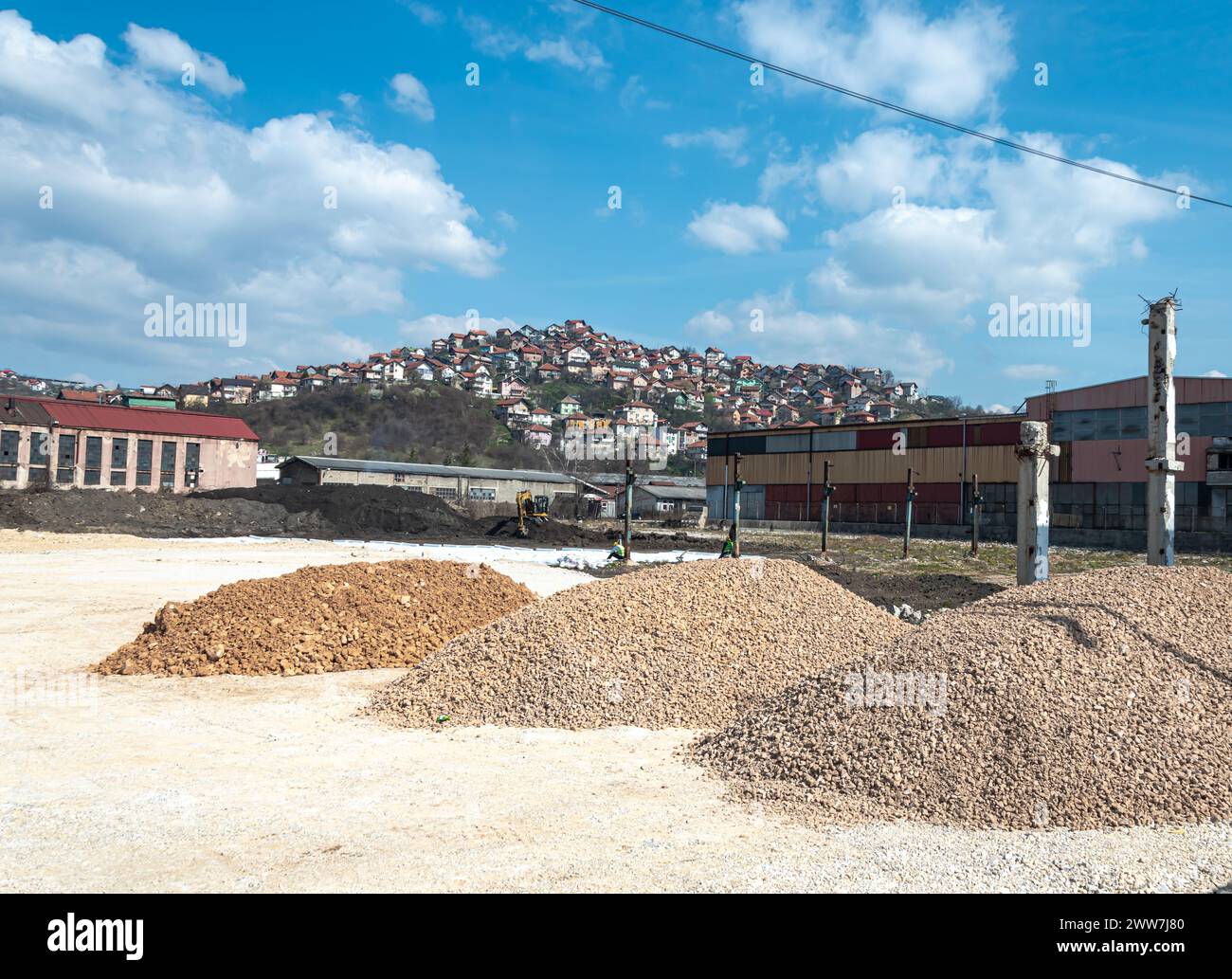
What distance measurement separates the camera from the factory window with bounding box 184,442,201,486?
5941 cm

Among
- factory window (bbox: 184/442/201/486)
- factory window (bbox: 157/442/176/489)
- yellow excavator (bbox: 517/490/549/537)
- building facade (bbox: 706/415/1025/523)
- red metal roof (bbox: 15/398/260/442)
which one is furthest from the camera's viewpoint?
factory window (bbox: 184/442/201/486)

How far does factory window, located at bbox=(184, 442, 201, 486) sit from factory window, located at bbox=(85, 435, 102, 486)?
16.7ft

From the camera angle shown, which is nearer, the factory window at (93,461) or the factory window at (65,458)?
the factory window at (65,458)

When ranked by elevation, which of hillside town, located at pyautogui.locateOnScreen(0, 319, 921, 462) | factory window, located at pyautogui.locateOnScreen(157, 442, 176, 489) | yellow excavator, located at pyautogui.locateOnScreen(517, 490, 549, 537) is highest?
hillside town, located at pyautogui.locateOnScreen(0, 319, 921, 462)

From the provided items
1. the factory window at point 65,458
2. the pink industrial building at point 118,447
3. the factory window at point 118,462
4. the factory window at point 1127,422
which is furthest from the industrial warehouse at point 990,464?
the factory window at point 65,458

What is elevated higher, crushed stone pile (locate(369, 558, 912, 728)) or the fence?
the fence

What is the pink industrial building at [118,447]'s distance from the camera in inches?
2088

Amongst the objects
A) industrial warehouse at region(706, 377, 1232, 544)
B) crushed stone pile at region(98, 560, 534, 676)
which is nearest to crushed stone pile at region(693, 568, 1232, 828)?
crushed stone pile at region(98, 560, 534, 676)

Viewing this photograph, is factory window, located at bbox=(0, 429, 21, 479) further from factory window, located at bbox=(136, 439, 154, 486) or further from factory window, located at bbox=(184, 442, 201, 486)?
factory window, located at bbox=(184, 442, 201, 486)

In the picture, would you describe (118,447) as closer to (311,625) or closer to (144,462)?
(144,462)

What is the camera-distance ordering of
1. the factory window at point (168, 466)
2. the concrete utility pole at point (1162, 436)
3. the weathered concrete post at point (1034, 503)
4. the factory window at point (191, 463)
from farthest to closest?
the factory window at point (191, 463), the factory window at point (168, 466), the weathered concrete post at point (1034, 503), the concrete utility pole at point (1162, 436)

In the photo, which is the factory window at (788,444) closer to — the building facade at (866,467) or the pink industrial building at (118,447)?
the building facade at (866,467)
